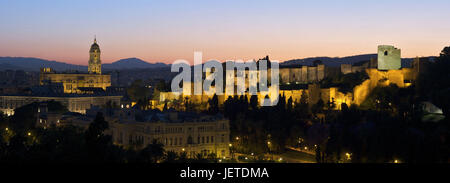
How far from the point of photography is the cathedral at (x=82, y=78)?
392 feet

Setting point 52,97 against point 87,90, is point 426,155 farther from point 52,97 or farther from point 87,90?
point 87,90

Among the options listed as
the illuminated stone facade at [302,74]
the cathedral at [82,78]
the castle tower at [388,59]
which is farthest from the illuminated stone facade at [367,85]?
the cathedral at [82,78]

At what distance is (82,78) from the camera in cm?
12331

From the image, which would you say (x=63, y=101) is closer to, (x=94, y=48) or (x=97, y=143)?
(x=94, y=48)

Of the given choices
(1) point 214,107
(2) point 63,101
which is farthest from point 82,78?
(1) point 214,107

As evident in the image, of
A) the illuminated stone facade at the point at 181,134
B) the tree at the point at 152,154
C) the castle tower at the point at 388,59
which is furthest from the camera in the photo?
the castle tower at the point at 388,59

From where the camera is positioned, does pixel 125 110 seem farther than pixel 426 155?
Yes

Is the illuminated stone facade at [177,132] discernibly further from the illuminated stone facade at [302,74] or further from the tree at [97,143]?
the illuminated stone facade at [302,74]

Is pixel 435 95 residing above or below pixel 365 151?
above

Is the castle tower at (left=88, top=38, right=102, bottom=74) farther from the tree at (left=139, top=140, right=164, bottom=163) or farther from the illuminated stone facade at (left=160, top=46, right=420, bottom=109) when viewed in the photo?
the tree at (left=139, top=140, right=164, bottom=163)

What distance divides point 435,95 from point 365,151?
1817 centimetres

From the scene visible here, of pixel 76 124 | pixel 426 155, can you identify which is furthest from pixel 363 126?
pixel 76 124

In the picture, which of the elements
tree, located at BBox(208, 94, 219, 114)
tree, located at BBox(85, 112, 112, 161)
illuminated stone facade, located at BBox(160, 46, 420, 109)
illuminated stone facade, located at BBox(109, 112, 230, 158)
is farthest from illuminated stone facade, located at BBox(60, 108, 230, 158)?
illuminated stone facade, located at BBox(160, 46, 420, 109)
